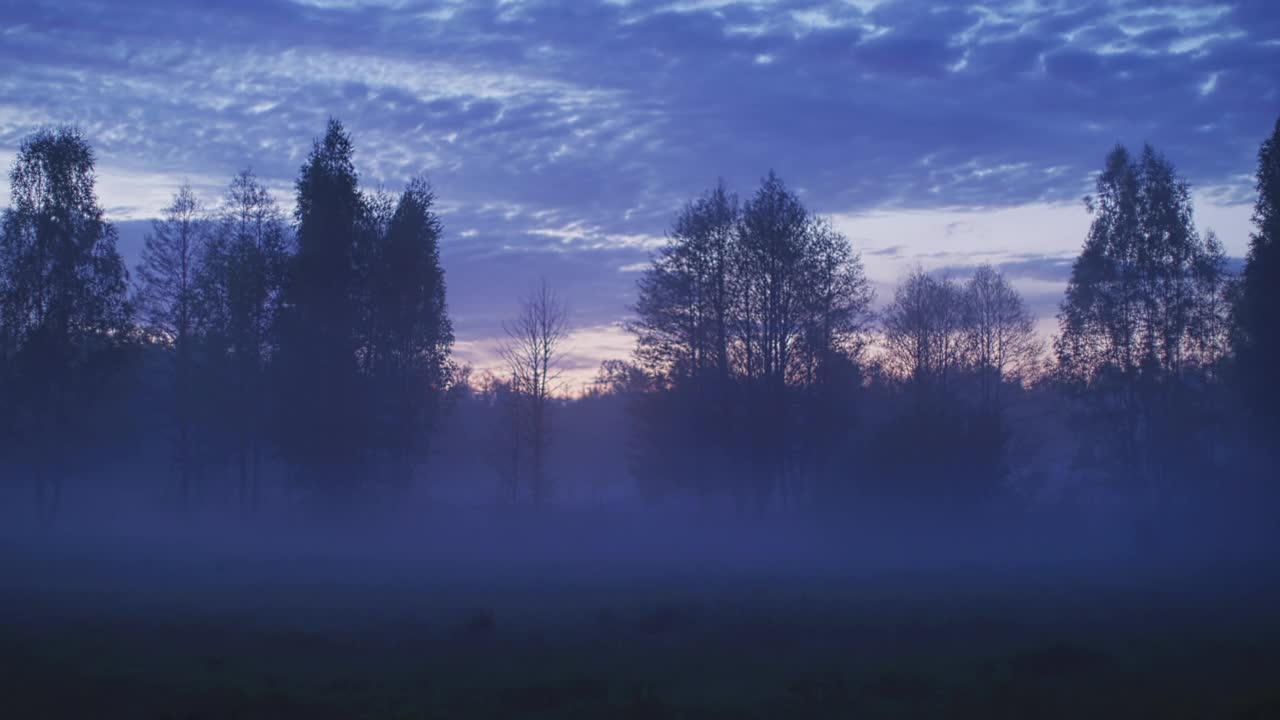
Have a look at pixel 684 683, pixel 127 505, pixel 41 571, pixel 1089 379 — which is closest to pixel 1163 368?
Answer: pixel 1089 379

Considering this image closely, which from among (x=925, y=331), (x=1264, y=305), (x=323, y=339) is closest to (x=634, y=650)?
(x=323, y=339)

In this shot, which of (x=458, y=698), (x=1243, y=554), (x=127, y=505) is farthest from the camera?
(x=127, y=505)

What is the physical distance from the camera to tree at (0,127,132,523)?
3634 cm

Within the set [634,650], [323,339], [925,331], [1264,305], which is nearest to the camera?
[634,650]

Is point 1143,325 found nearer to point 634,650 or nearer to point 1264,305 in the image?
point 1264,305

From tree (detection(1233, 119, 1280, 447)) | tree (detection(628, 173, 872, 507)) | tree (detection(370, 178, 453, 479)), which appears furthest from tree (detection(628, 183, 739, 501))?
tree (detection(1233, 119, 1280, 447))

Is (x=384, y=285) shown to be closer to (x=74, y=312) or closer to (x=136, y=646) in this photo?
(x=74, y=312)

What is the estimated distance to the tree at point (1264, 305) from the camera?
3325cm

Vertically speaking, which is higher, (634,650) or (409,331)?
(409,331)

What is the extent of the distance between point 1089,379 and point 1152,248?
6.37 meters

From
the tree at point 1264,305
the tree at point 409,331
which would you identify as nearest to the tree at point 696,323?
the tree at point 409,331

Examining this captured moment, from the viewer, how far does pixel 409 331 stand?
40625 mm

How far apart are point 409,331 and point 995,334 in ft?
126

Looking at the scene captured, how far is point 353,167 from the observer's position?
38.1 m
